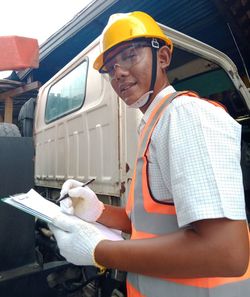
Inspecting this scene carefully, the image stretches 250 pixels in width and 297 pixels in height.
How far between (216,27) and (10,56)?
2.84 m

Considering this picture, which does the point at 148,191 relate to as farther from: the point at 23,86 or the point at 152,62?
the point at 23,86

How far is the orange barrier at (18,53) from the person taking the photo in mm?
4023

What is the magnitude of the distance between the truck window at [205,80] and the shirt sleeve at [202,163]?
248 cm

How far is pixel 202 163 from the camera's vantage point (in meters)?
0.78

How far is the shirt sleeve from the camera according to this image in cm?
76

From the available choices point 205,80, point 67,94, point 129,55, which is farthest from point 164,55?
point 205,80

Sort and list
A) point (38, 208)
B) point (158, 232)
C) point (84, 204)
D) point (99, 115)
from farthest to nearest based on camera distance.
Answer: point (99, 115) < point (84, 204) < point (38, 208) < point (158, 232)

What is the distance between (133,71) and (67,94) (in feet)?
6.82

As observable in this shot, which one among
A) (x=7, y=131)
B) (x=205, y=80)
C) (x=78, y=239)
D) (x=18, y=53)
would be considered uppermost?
(x=18, y=53)

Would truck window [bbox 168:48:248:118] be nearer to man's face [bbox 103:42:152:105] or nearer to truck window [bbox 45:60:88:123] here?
truck window [bbox 45:60:88:123]

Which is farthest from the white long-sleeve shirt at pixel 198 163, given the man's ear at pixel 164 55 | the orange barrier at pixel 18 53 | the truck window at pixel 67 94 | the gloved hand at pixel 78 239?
the orange barrier at pixel 18 53

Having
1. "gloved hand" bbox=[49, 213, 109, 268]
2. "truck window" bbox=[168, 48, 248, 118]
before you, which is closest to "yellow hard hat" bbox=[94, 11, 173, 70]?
"gloved hand" bbox=[49, 213, 109, 268]

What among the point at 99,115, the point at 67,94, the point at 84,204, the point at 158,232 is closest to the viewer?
the point at 158,232

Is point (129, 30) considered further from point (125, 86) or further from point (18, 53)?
point (18, 53)
